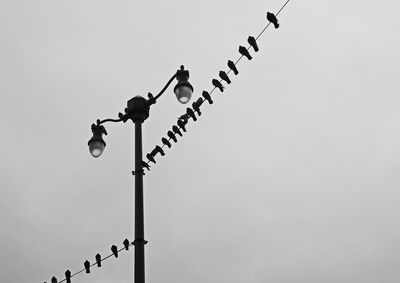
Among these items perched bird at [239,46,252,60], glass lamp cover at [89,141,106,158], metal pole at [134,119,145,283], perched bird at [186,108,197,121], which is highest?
perched bird at [239,46,252,60]

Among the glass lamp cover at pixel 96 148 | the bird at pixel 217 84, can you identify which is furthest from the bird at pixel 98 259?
the bird at pixel 217 84

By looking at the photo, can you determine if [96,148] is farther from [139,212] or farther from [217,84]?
[217,84]

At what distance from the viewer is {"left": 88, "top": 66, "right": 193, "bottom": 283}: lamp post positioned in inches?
253

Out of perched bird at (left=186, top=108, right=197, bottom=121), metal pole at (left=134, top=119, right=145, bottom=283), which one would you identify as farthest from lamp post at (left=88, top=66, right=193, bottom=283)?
perched bird at (left=186, top=108, right=197, bottom=121)

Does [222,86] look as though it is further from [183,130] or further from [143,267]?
[143,267]

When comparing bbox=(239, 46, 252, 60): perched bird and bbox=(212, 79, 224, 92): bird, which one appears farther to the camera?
bbox=(212, 79, 224, 92): bird

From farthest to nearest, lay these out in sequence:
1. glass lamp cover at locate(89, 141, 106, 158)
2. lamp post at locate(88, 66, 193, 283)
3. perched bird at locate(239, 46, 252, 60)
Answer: glass lamp cover at locate(89, 141, 106, 158)
perched bird at locate(239, 46, 252, 60)
lamp post at locate(88, 66, 193, 283)

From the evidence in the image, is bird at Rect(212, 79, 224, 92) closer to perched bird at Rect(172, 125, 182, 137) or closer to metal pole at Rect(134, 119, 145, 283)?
perched bird at Rect(172, 125, 182, 137)

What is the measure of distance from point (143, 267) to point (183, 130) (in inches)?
94.8

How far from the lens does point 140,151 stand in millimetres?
7438

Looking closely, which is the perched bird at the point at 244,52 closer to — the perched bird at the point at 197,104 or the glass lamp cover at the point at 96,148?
the perched bird at the point at 197,104

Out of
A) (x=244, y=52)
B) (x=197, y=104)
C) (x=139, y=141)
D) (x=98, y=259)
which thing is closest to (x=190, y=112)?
(x=197, y=104)

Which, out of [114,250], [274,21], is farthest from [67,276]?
[274,21]

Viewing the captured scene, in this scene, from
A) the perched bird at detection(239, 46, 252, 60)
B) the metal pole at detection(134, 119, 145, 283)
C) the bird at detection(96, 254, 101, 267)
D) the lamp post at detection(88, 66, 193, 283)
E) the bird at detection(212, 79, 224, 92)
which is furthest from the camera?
the bird at detection(96, 254, 101, 267)
